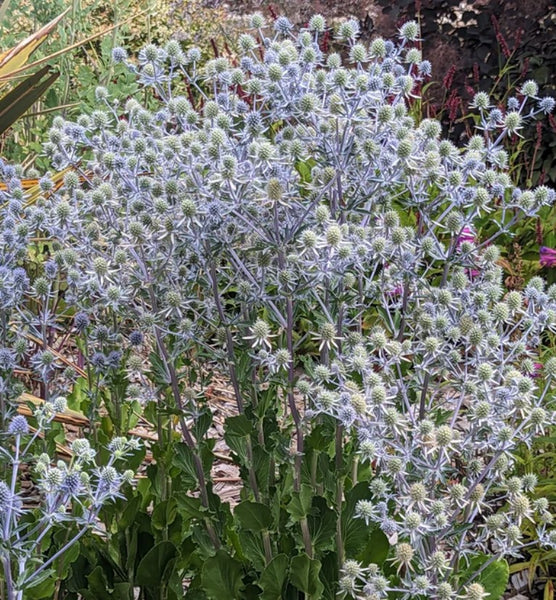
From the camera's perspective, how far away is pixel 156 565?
2.42 m

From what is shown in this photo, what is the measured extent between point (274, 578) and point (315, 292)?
2.33ft

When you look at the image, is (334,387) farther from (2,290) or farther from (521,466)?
(521,466)

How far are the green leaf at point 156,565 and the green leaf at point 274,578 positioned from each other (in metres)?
0.34

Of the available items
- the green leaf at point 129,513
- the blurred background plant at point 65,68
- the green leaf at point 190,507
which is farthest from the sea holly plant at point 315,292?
the blurred background plant at point 65,68

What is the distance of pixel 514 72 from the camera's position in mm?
5980

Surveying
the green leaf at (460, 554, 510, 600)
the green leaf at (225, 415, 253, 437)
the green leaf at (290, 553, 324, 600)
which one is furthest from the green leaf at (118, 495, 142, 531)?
the green leaf at (460, 554, 510, 600)

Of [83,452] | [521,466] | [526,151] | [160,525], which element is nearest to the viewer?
[83,452]

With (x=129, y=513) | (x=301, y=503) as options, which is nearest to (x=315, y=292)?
(x=301, y=503)

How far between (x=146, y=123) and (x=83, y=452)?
921 millimetres

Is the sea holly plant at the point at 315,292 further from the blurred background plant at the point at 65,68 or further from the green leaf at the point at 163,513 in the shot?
the blurred background plant at the point at 65,68

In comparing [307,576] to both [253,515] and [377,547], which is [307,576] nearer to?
[253,515]

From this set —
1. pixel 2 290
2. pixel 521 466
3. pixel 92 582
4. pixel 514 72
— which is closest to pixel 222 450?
pixel 521 466

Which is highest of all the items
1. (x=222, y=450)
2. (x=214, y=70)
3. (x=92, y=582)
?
(x=214, y=70)

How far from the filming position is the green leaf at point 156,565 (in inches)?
94.0
